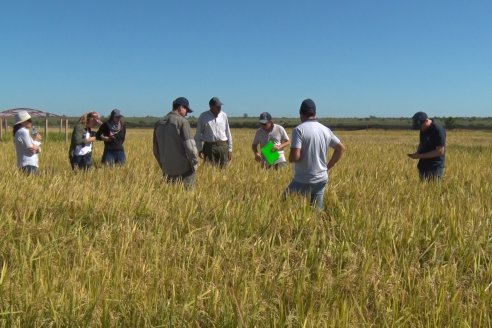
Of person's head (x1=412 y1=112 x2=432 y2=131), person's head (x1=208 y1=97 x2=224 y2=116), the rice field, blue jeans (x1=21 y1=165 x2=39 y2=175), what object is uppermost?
person's head (x1=208 y1=97 x2=224 y2=116)

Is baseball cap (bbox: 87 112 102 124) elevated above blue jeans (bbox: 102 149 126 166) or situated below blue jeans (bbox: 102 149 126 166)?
above

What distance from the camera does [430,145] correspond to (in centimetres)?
641

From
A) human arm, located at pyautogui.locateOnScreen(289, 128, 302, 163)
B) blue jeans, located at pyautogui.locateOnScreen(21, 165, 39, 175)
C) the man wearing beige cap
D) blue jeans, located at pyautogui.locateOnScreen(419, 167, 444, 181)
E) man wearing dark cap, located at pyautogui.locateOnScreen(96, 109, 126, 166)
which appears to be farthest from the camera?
man wearing dark cap, located at pyautogui.locateOnScreen(96, 109, 126, 166)

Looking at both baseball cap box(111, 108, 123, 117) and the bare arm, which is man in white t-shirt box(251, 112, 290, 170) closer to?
baseball cap box(111, 108, 123, 117)

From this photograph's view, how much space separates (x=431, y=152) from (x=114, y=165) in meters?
5.37

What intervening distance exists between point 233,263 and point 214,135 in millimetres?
4923

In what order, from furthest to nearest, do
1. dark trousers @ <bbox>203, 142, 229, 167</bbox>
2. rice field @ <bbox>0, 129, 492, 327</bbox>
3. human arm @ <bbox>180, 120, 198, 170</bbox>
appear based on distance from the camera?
dark trousers @ <bbox>203, 142, 229, 167</bbox>, human arm @ <bbox>180, 120, 198, 170</bbox>, rice field @ <bbox>0, 129, 492, 327</bbox>

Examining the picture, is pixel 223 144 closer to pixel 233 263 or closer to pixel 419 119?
pixel 419 119

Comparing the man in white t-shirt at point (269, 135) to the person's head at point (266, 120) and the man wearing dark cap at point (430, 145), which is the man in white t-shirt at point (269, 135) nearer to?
the person's head at point (266, 120)

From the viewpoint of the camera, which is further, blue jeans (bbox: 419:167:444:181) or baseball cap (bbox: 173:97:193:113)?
blue jeans (bbox: 419:167:444:181)

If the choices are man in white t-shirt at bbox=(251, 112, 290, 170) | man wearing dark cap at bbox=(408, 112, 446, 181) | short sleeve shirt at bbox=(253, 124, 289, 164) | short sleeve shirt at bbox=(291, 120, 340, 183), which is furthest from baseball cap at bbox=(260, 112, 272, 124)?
short sleeve shirt at bbox=(291, 120, 340, 183)

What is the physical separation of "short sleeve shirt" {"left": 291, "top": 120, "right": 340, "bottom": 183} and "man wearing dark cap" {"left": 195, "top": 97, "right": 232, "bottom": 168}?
3.15m

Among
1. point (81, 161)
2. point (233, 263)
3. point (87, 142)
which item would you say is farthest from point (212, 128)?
point (233, 263)

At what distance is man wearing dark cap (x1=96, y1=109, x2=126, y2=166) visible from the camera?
302 inches
